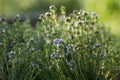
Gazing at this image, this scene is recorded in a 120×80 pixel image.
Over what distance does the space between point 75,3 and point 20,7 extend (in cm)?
163

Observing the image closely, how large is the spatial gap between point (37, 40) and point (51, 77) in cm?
77

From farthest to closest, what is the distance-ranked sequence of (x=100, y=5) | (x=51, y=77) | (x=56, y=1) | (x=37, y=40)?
(x=56, y=1) → (x=100, y=5) → (x=37, y=40) → (x=51, y=77)

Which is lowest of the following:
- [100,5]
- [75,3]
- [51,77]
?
[51,77]

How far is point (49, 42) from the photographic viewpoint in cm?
391

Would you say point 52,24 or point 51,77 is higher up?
point 52,24

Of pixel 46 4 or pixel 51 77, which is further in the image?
pixel 46 4

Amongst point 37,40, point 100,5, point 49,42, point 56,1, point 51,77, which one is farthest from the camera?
point 56,1

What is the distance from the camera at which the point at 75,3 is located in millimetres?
12953

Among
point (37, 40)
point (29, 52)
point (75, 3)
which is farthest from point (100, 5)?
point (29, 52)

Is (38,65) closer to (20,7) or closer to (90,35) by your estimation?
(90,35)

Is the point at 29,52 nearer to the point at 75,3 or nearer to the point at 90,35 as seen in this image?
the point at 90,35

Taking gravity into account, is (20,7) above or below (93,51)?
above

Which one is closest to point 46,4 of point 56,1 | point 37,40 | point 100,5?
point 56,1

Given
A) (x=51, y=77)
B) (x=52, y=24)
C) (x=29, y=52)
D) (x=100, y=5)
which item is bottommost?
(x=51, y=77)
